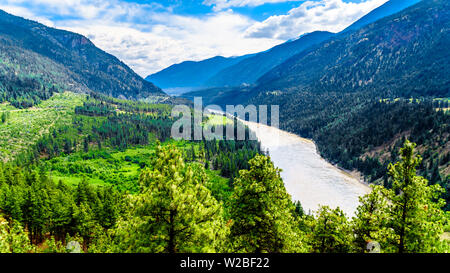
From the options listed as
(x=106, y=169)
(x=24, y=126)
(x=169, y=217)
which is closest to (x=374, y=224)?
(x=169, y=217)

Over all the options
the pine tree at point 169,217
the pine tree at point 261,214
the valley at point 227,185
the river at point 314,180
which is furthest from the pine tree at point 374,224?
the river at point 314,180

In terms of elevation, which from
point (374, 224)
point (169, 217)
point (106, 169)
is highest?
point (169, 217)

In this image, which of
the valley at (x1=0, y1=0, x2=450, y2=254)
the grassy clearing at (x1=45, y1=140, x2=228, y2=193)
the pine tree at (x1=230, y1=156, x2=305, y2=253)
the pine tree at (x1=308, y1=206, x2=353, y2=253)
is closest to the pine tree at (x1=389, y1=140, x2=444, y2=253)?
the valley at (x1=0, y1=0, x2=450, y2=254)

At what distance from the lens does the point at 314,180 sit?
10050cm

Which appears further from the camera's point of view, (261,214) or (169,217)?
(261,214)

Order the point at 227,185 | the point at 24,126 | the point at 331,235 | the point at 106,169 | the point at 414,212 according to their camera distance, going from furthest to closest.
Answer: the point at 24,126
the point at 106,169
the point at 227,185
the point at 331,235
the point at 414,212

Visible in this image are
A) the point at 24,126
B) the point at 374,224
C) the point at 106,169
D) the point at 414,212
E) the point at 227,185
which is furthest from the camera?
the point at 24,126

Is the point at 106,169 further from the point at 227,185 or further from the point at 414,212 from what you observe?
the point at 414,212

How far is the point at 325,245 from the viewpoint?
22.3 metres

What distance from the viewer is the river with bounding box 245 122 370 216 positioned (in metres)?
81.6

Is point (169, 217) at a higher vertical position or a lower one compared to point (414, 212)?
higher

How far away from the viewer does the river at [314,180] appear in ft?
268

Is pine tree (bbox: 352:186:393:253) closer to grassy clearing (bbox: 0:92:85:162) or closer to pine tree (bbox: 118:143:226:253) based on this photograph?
pine tree (bbox: 118:143:226:253)

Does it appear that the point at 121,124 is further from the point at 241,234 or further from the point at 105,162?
the point at 241,234
